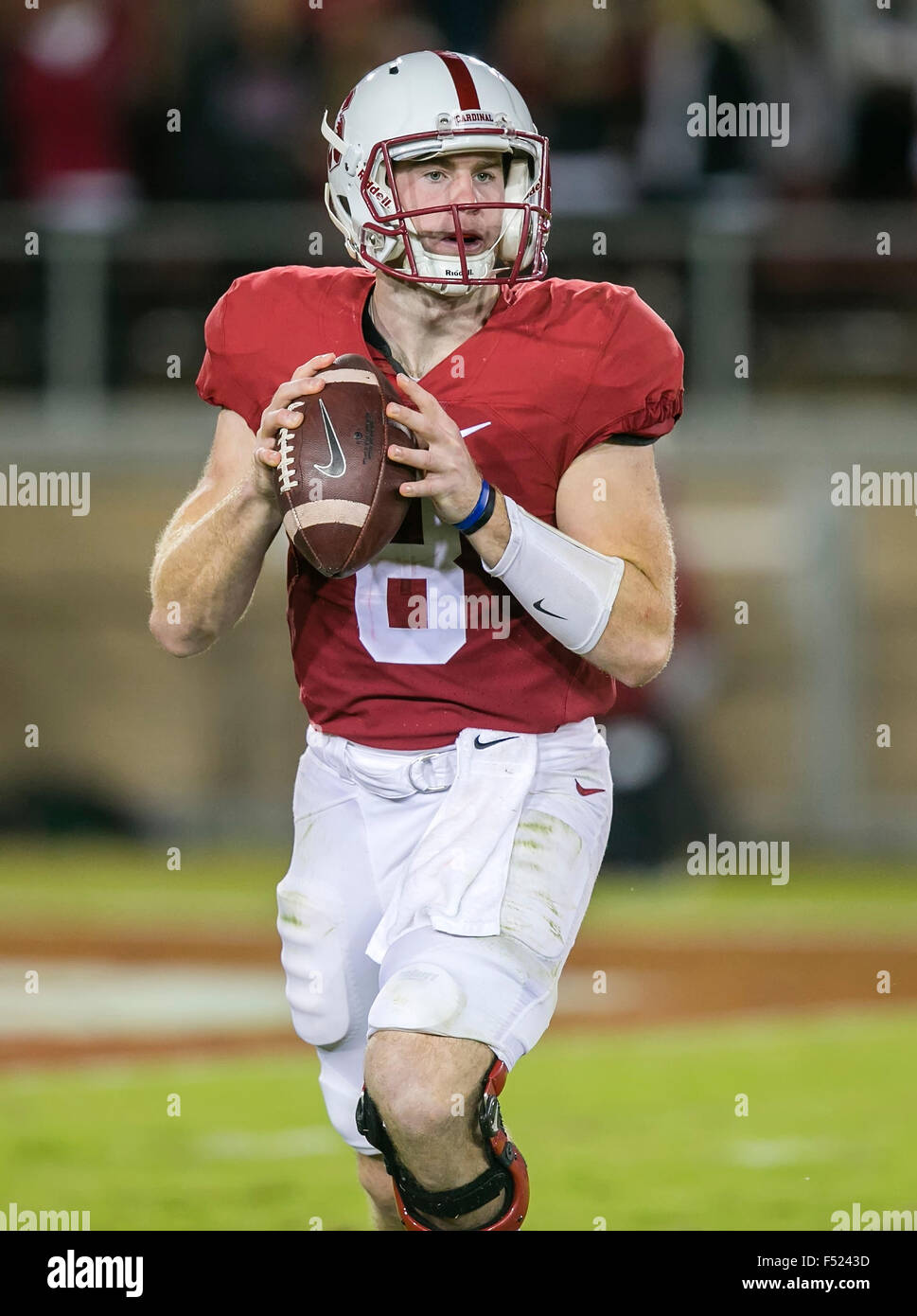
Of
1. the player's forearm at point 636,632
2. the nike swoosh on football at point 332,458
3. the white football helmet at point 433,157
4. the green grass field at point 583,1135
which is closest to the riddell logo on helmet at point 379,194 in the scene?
the white football helmet at point 433,157

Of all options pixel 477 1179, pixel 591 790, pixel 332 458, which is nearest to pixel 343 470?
pixel 332 458

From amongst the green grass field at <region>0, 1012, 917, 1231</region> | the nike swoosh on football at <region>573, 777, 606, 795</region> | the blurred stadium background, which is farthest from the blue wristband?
the blurred stadium background

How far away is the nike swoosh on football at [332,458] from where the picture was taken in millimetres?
2959

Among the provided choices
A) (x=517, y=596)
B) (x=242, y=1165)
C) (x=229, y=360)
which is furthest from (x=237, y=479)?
(x=242, y=1165)

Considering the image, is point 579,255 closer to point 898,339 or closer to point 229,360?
point 898,339

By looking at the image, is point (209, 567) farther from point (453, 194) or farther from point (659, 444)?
point (659, 444)

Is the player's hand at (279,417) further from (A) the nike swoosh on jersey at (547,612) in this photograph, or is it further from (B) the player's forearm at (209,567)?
(A) the nike swoosh on jersey at (547,612)

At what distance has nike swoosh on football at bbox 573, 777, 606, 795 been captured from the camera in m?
3.21

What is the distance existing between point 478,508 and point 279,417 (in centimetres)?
32

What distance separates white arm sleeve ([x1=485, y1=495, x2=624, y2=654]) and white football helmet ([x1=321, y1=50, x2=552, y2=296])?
1.45ft

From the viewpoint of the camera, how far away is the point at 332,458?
296 centimetres

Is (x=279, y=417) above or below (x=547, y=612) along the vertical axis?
above

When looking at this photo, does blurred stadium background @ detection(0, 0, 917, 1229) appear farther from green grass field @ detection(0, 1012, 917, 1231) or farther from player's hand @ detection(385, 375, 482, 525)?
player's hand @ detection(385, 375, 482, 525)
